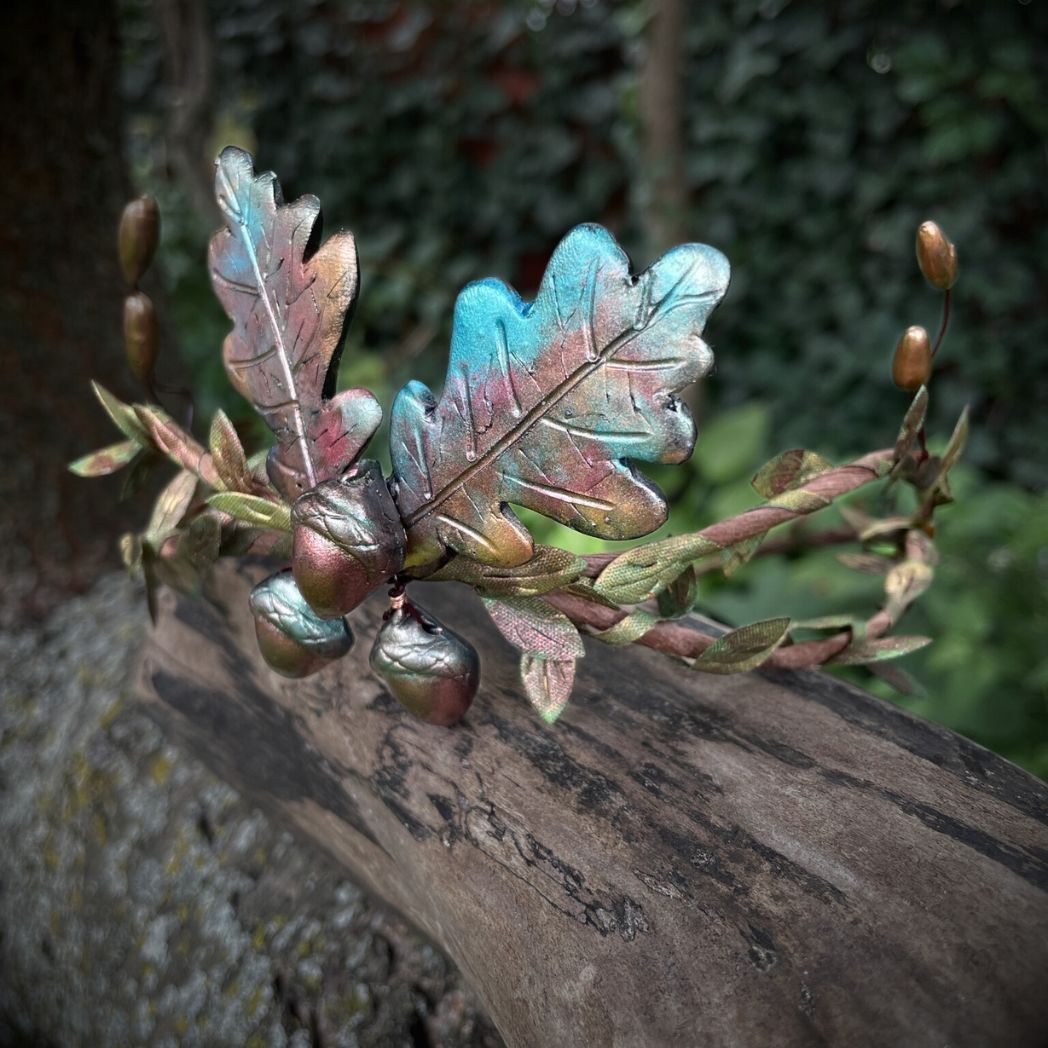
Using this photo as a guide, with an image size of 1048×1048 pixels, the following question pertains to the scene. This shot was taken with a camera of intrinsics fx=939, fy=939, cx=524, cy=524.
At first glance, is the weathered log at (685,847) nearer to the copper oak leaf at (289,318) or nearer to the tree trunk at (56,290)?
the copper oak leaf at (289,318)

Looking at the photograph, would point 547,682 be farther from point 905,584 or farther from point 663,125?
point 663,125

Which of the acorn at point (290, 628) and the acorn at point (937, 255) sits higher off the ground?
the acorn at point (937, 255)

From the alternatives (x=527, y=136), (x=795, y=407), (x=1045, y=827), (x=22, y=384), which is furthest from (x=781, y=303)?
(x=1045, y=827)

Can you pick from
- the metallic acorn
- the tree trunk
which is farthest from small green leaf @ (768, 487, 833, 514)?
the tree trunk

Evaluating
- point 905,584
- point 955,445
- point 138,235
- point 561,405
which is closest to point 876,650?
point 905,584

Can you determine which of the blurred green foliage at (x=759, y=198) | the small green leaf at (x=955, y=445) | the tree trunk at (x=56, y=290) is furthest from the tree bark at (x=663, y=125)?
the small green leaf at (x=955, y=445)

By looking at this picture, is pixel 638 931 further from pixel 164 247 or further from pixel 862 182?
pixel 164 247
